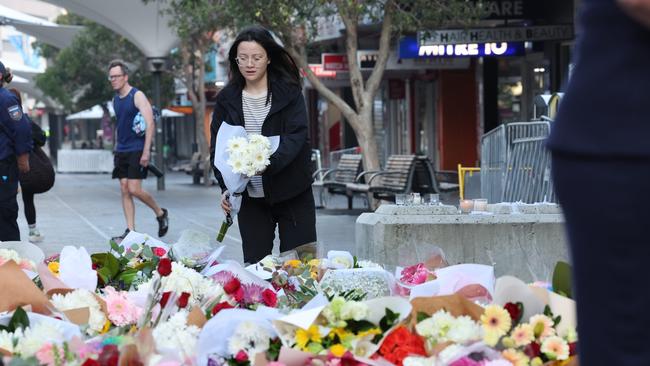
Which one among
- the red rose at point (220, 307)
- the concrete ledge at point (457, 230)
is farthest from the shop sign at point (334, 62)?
the red rose at point (220, 307)

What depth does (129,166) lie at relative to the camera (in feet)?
44.1

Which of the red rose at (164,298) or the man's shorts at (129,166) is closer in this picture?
the red rose at (164,298)

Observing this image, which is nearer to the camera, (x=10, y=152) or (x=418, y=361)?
(x=418, y=361)

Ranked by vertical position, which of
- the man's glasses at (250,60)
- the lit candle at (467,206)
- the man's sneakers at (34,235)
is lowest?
the man's sneakers at (34,235)

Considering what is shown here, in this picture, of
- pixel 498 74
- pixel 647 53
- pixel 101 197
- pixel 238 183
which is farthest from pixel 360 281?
pixel 498 74

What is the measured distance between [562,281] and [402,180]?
14992mm

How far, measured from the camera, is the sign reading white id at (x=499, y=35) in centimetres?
2048

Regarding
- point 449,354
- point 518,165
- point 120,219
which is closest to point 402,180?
point 120,219

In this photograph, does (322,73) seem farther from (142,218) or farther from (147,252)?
(147,252)

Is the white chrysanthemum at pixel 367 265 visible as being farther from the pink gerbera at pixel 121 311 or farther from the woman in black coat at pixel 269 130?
the woman in black coat at pixel 269 130

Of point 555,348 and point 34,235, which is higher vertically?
point 555,348

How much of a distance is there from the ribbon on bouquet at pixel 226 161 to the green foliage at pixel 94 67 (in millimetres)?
36153

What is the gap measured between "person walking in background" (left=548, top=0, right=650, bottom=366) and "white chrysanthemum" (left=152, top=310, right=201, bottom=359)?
150 centimetres

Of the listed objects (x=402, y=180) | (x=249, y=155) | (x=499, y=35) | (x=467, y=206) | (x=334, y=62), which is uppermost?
(x=499, y=35)
